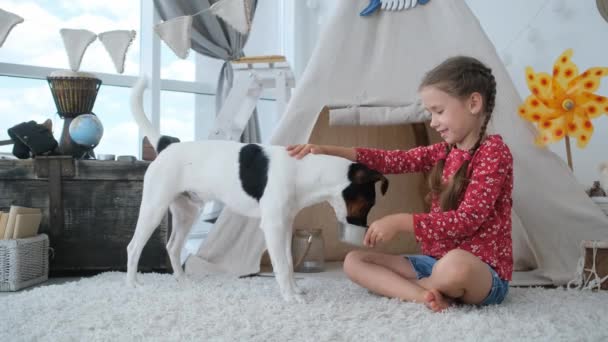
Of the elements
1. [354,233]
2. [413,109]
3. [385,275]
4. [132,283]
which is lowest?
[132,283]

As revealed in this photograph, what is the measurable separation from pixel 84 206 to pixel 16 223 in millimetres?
283

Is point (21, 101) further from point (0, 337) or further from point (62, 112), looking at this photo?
point (0, 337)

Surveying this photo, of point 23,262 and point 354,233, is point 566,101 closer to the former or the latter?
point 354,233

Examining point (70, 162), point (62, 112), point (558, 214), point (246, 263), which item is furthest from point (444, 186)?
point (62, 112)

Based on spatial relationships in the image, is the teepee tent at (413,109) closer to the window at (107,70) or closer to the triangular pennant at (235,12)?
the triangular pennant at (235,12)

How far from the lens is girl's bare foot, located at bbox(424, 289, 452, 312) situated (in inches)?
51.2

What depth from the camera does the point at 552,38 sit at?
→ 2607 millimetres

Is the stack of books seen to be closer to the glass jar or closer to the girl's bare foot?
the glass jar

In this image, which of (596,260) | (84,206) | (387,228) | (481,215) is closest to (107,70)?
(84,206)

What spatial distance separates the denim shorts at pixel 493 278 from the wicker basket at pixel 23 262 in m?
1.30

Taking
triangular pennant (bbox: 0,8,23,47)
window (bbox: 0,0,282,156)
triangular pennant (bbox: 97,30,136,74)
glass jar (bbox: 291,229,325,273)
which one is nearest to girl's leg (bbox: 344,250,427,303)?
glass jar (bbox: 291,229,325,273)

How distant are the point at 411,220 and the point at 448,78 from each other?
1.32 ft

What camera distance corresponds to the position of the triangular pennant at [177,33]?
Result: 2.13m

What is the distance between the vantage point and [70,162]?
6.56 ft
